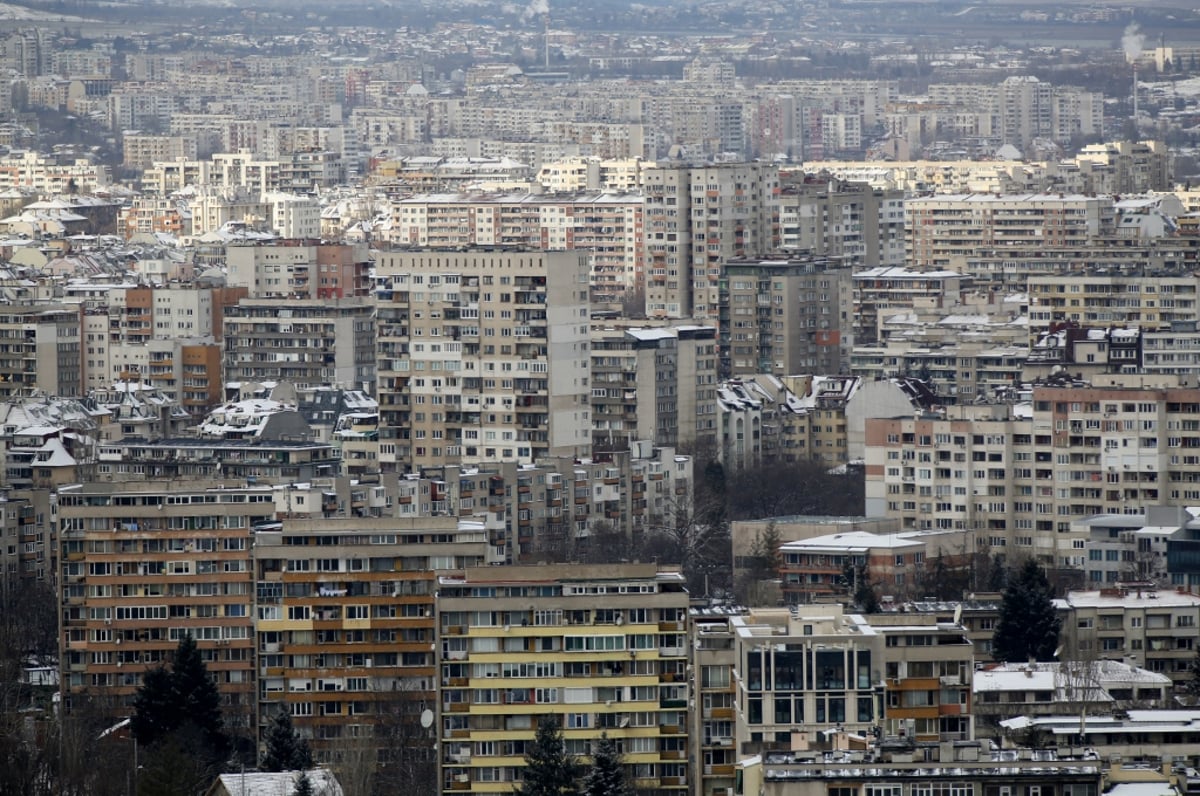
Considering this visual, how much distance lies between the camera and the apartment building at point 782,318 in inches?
2162

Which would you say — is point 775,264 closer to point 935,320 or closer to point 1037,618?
point 935,320

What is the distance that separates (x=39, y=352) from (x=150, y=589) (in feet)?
77.7

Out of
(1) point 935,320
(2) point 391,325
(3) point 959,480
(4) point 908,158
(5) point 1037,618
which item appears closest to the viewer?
(5) point 1037,618

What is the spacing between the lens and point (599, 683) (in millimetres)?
25859

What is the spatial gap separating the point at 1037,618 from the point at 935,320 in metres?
24.6

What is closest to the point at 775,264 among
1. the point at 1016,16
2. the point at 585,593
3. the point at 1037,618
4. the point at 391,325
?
the point at 391,325

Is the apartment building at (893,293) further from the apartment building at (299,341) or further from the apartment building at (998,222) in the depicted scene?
the apartment building at (998,222)

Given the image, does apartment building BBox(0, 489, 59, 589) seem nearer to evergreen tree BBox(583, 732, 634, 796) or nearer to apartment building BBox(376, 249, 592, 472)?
apartment building BBox(376, 249, 592, 472)

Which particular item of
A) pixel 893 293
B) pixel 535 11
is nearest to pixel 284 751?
pixel 893 293

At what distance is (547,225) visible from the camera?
7444 centimetres

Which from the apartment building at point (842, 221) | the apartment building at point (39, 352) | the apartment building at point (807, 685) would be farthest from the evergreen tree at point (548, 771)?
the apartment building at point (842, 221)

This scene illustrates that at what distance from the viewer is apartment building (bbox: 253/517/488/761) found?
2833 centimetres

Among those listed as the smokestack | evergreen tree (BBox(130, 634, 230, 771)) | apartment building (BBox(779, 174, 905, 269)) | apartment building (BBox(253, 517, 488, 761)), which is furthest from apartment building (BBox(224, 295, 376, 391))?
the smokestack

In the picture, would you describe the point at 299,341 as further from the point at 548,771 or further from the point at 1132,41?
the point at 1132,41
